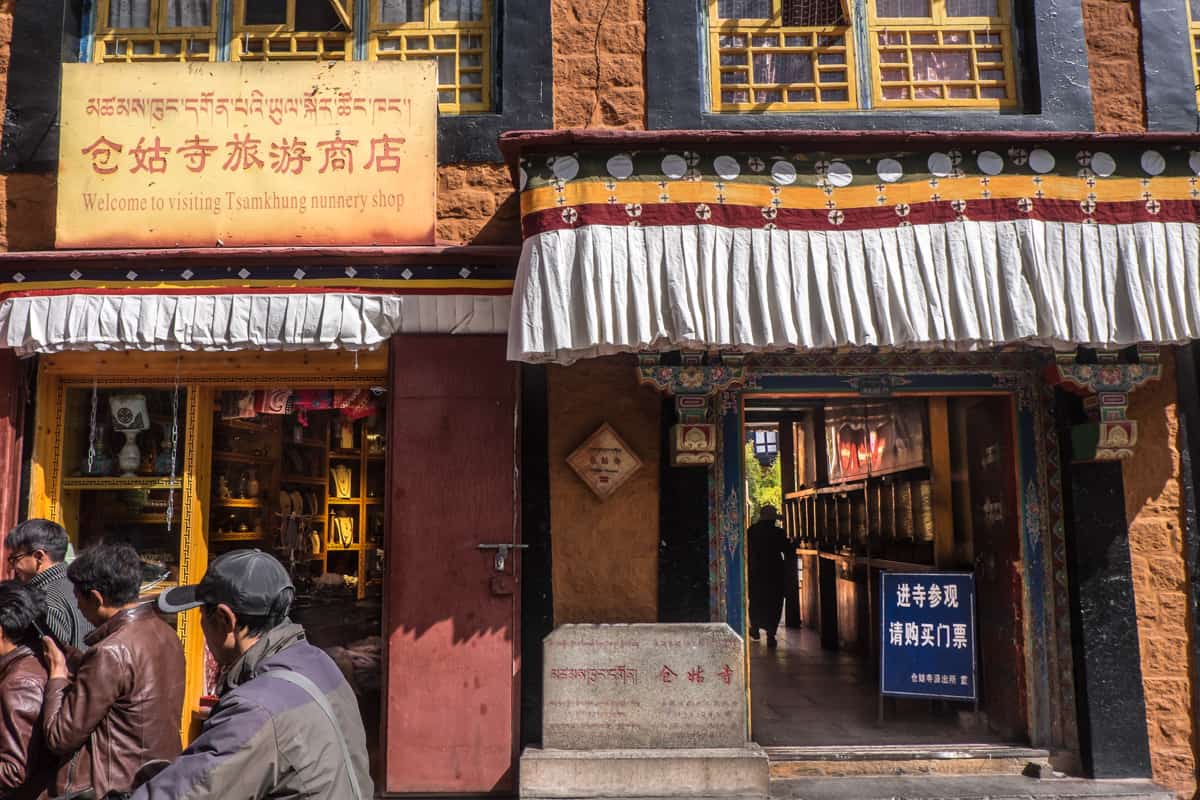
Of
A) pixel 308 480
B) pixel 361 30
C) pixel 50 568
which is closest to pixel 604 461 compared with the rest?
pixel 308 480

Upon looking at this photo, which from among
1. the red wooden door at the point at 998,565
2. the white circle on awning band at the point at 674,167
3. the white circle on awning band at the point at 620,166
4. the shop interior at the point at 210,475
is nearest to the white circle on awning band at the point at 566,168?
the white circle on awning band at the point at 620,166

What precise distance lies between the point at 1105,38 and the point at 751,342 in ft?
12.6

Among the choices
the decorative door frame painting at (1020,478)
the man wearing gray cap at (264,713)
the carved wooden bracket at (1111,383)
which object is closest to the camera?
the man wearing gray cap at (264,713)

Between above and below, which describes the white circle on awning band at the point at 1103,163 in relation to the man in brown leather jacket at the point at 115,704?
above

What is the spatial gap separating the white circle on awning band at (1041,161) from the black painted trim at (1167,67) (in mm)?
1528

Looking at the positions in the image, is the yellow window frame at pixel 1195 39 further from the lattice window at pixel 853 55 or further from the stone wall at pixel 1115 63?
the stone wall at pixel 1115 63

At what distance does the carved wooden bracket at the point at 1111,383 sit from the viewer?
19.9ft

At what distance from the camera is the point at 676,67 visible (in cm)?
659

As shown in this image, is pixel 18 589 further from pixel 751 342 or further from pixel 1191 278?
pixel 1191 278

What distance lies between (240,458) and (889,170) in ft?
16.7

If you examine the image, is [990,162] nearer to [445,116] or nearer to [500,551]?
[445,116]

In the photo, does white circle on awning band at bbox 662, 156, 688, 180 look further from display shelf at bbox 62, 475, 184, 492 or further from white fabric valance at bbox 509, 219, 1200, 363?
display shelf at bbox 62, 475, 184, 492

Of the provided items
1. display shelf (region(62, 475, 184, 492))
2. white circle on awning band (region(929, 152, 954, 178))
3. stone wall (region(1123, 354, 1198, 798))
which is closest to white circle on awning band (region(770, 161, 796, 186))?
white circle on awning band (region(929, 152, 954, 178))

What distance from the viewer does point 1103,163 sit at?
566 centimetres
